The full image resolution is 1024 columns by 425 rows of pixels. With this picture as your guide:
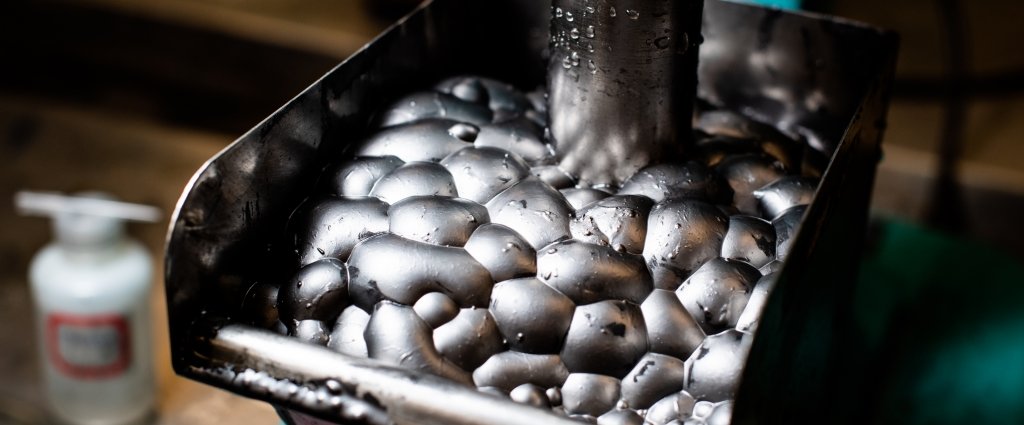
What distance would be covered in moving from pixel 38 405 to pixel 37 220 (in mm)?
469

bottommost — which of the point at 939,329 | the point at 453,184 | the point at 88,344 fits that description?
the point at 88,344

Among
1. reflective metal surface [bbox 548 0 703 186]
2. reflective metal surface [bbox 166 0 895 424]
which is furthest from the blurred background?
reflective metal surface [bbox 548 0 703 186]

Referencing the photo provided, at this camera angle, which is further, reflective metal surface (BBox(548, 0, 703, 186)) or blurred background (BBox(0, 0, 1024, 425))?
blurred background (BBox(0, 0, 1024, 425))

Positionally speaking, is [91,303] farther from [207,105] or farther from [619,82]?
[207,105]

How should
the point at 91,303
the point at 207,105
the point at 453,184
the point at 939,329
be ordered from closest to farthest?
the point at 453,184
the point at 939,329
the point at 91,303
the point at 207,105

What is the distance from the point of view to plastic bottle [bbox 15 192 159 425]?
3.91 feet

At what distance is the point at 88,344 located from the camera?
1.24 meters

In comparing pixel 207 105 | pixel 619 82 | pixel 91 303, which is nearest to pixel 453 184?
pixel 619 82

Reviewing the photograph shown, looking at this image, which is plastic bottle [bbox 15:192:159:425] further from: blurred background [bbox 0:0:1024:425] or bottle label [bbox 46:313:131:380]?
blurred background [bbox 0:0:1024:425]

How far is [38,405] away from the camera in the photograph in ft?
4.64

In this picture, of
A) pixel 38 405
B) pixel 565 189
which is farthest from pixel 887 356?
pixel 38 405

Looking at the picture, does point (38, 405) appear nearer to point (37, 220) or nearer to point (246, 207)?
point (37, 220)

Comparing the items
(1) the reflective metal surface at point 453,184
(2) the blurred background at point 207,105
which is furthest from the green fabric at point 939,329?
(1) the reflective metal surface at point 453,184

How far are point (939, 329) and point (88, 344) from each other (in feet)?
3.15
